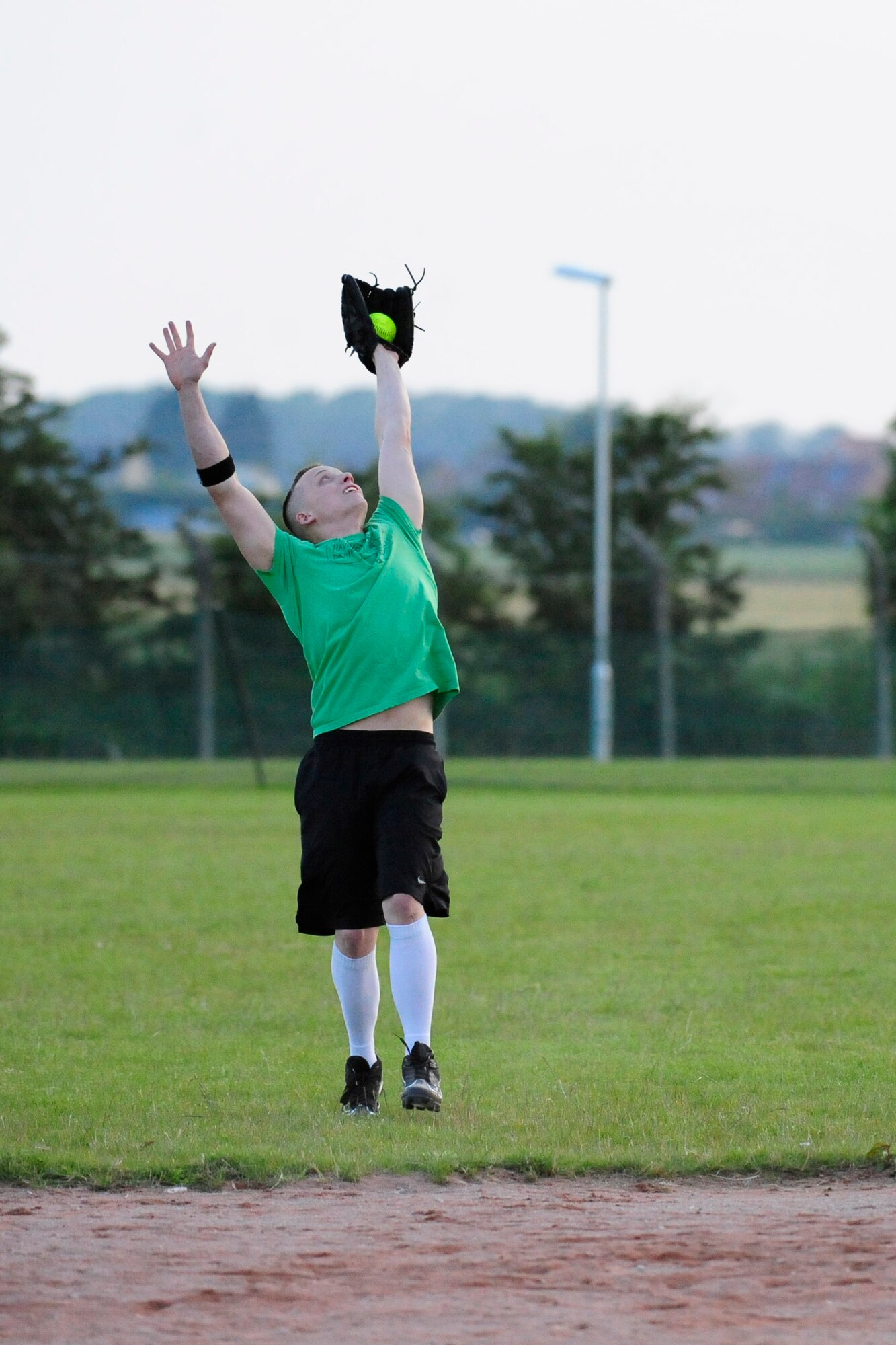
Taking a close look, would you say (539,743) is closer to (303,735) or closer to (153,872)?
(303,735)

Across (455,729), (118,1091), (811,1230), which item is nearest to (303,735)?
(455,729)

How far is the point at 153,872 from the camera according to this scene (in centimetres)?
1345

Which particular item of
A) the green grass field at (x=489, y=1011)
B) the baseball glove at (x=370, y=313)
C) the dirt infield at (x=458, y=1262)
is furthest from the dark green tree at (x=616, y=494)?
the dirt infield at (x=458, y=1262)

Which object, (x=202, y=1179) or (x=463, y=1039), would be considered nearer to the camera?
(x=202, y=1179)

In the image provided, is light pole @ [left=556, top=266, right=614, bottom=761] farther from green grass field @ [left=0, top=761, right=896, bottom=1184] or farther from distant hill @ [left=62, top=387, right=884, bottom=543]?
distant hill @ [left=62, top=387, right=884, bottom=543]

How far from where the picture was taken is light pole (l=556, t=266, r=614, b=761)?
2847 centimetres

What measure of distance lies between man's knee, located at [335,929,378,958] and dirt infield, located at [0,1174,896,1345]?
1.13 meters

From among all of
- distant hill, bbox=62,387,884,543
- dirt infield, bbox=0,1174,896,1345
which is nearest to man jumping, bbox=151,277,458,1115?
dirt infield, bbox=0,1174,896,1345

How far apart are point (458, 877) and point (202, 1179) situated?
8.59m

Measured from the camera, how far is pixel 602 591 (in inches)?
1233

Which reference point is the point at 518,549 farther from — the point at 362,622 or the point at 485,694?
the point at 362,622

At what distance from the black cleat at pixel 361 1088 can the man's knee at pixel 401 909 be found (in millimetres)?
458

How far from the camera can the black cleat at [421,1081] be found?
17.8 ft

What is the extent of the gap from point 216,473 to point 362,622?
0.66 metres
